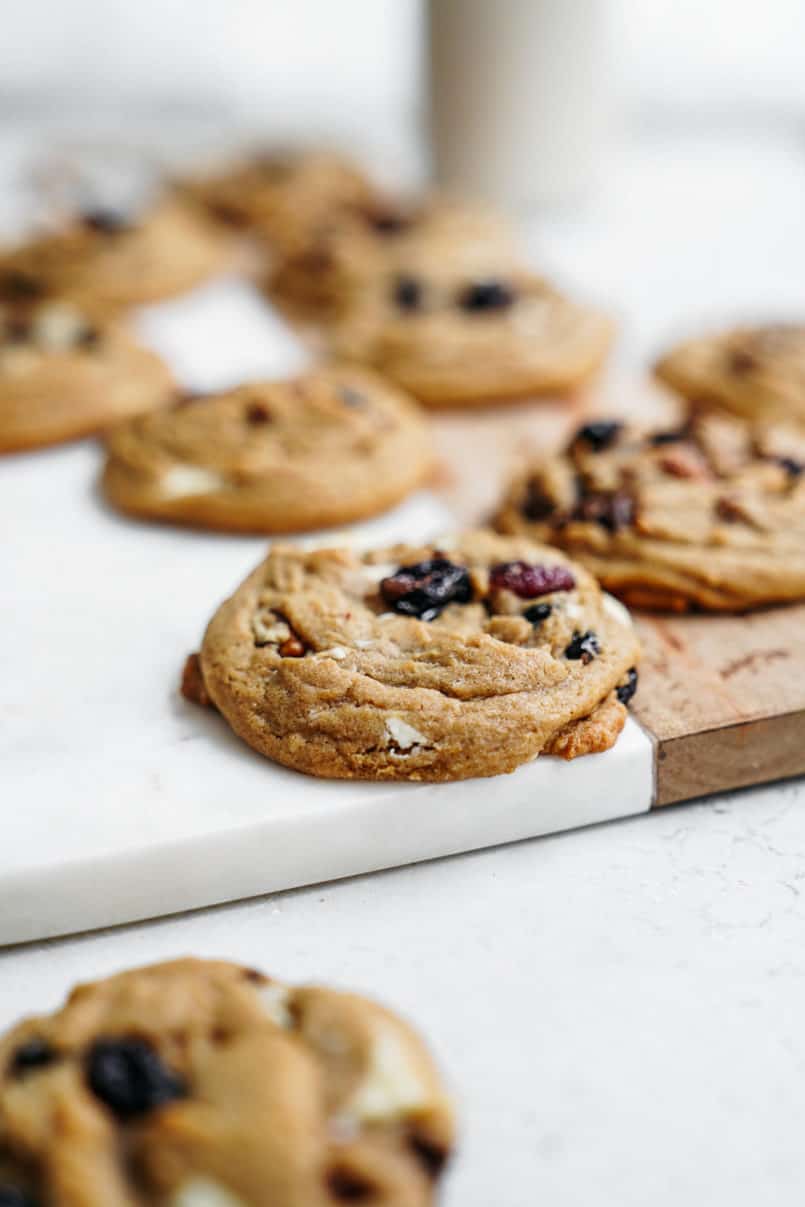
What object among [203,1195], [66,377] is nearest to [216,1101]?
[203,1195]

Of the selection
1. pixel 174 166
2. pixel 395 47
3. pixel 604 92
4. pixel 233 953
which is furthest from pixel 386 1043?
pixel 395 47

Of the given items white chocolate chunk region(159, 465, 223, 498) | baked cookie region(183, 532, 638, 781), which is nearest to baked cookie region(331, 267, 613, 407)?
white chocolate chunk region(159, 465, 223, 498)

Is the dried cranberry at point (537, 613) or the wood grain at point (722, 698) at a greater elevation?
the dried cranberry at point (537, 613)

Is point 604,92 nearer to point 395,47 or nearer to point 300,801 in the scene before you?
point 395,47

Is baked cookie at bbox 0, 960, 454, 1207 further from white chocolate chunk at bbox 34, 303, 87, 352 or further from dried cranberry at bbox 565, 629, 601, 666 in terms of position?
white chocolate chunk at bbox 34, 303, 87, 352

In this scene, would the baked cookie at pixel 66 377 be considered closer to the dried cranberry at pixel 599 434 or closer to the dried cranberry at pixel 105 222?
the dried cranberry at pixel 105 222

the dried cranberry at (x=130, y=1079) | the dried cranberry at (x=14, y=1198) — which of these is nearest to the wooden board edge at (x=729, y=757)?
the dried cranberry at (x=130, y=1079)
